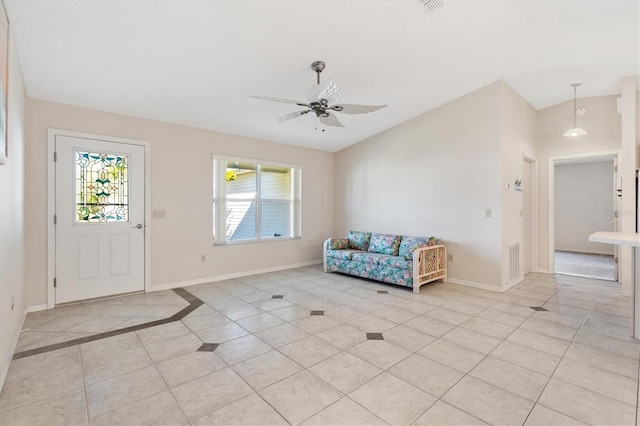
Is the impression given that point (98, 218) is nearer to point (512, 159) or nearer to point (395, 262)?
point (395, 262)

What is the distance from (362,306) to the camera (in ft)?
12.2

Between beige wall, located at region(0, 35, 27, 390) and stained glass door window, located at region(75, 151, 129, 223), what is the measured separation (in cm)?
58

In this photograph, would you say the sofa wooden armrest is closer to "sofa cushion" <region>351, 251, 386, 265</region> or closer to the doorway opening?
"sofa cushion" <region>351, 251, 386, 265</region>

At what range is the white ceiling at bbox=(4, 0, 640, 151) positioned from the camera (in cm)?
255

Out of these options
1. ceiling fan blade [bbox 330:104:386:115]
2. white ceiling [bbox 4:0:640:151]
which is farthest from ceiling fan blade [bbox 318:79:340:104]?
white ceiling [bbox 4:0:640:151]

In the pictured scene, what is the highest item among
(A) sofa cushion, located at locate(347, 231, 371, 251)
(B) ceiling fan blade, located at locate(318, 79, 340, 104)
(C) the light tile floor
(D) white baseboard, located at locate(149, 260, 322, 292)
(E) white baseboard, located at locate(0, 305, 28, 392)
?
(B) ceiling fan blade, located at locate(318, 79, 340, 104)

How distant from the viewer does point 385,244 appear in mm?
5309

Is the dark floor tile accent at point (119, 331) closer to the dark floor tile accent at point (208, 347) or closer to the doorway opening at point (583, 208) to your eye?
the dark floor tile accent at point (208, 347)

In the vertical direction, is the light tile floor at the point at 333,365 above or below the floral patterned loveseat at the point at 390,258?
below

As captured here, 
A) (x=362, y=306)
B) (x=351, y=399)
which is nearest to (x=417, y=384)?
(x=351, y=399)

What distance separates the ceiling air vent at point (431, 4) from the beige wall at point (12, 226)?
11.2 feet

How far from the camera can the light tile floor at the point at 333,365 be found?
70.6 inches

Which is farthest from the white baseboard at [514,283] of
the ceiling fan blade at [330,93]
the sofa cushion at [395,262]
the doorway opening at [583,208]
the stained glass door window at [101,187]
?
the stained glass door window at [101,187]

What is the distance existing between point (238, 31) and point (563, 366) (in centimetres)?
390
